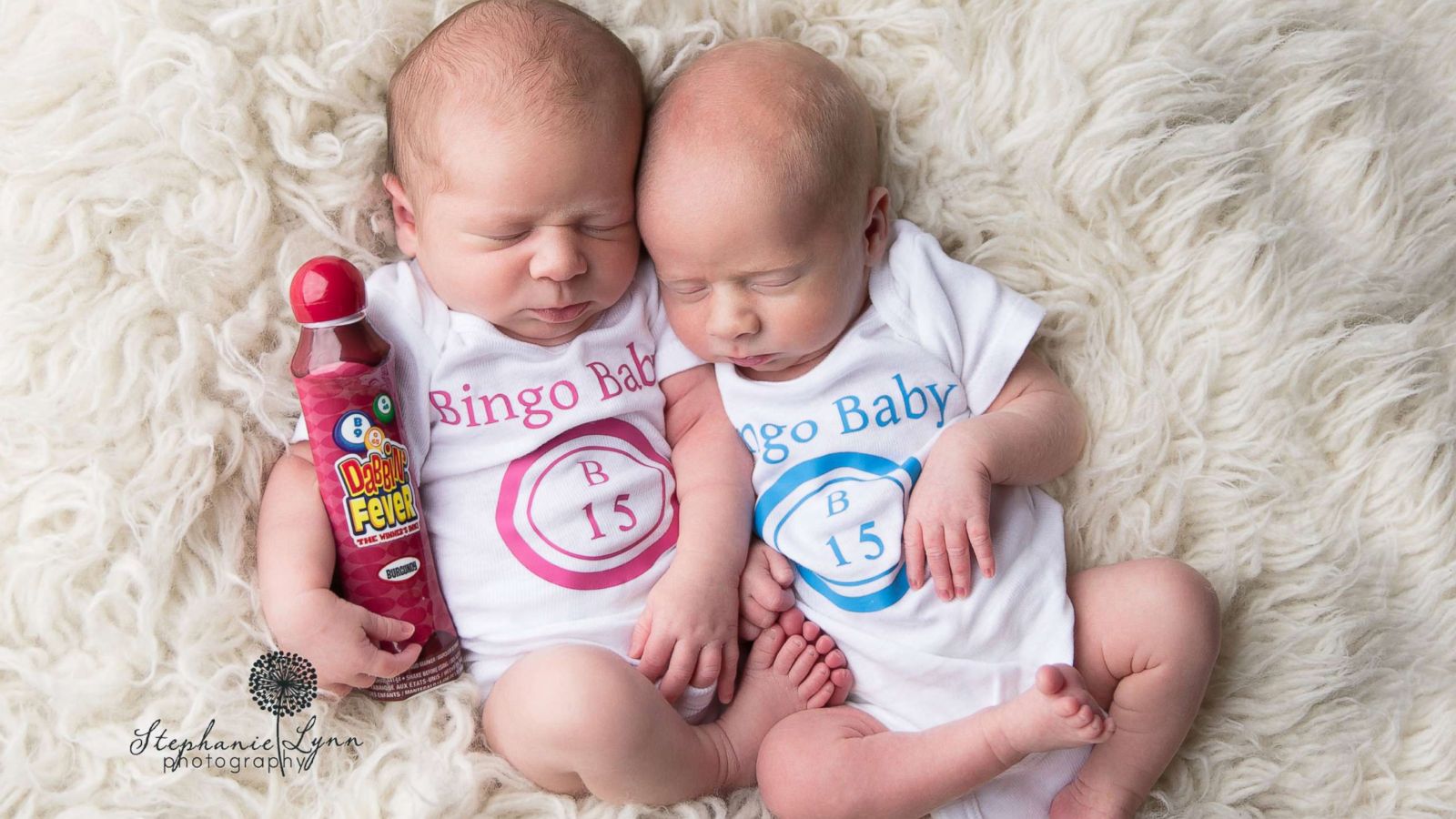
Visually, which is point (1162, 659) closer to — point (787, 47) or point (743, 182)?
point (743, 182)

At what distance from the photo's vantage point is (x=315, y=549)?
1.21 metres

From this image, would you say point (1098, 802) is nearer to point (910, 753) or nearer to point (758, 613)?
point (910, 753)

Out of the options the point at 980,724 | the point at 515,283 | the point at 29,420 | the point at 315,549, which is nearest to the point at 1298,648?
the point at 980,724

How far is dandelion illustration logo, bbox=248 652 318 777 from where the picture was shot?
1197 millimetres

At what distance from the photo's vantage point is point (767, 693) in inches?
52.5

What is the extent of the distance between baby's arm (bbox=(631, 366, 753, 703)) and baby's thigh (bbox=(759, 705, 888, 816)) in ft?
0.33

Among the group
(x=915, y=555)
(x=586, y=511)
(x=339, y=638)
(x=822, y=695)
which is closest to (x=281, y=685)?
(x=339, y=638)

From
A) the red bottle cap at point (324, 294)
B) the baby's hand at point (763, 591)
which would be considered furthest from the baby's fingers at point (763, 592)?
the red bottle cap at point (324, 294)

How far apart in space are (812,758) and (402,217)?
0.77m

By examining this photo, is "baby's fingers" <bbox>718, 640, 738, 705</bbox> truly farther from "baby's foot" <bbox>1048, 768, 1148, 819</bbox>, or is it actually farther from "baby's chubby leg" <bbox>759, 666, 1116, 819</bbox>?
"baby's foot" <bbox>1048, 768, 1148, 819</bbox>

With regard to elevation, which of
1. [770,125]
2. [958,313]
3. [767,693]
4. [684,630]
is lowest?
[767,693]

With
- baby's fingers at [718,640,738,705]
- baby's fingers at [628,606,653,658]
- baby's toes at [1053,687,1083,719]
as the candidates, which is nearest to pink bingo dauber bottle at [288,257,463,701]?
baby's fingers at [628,606,653,658]

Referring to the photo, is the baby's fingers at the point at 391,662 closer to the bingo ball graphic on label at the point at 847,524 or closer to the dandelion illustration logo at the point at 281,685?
the dandelion illustration logo at the point at 281,685

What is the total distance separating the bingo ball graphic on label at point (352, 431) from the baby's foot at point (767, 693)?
1.65 ft
